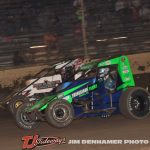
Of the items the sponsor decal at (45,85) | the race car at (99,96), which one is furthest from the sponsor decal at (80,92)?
the sponsor decal at (45,85)

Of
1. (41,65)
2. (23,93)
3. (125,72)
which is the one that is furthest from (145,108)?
(41,65)

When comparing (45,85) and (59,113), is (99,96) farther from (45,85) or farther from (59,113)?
(45,85)

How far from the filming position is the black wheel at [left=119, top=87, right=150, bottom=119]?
9156mm

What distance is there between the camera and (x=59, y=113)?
896 centimetres

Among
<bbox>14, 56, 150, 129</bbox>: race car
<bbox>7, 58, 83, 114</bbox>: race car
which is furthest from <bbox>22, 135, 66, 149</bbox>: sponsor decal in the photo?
<bbox>7, 58, 83, 114</bbox>: race car

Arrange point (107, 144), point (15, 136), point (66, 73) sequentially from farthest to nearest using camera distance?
point (66, 73), point (15, 136), point (107, 144)

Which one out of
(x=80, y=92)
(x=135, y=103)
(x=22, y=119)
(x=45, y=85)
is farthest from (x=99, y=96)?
(x=45, y=85)

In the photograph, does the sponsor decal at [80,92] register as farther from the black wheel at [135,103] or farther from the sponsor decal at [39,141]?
the sponsor decal at [39,141]

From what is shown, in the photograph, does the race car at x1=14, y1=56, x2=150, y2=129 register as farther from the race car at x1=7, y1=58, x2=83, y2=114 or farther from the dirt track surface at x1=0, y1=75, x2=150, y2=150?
the race car at x1=7, y1=58, x2=83, y2=114

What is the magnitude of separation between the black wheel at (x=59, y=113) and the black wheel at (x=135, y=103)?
0.92 metres

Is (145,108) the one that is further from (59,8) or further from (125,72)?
(59,8)

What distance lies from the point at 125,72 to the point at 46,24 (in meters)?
7.71

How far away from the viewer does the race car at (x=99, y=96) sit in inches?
361

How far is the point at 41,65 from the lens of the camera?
651 inches
